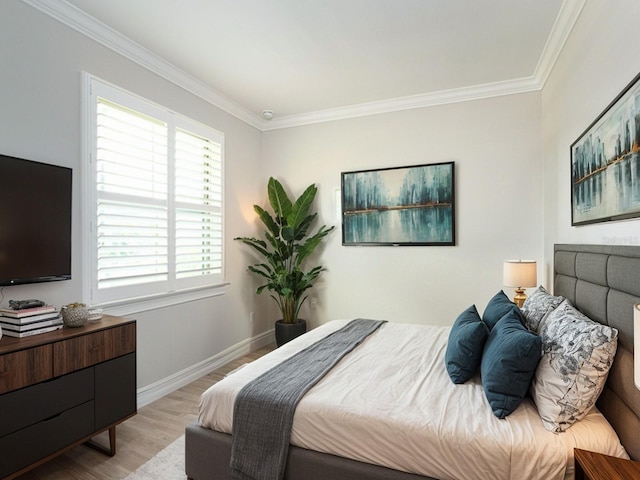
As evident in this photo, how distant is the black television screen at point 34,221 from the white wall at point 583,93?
3.16 meters

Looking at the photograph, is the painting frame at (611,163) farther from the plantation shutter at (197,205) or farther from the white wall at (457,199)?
the plantation shutter at (197,205)

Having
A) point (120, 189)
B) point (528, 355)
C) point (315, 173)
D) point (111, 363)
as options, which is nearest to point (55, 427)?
point (111, 363)

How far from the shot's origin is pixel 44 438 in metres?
1.84

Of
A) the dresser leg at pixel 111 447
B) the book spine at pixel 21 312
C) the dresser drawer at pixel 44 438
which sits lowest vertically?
the dresser leg at pixel 111 447

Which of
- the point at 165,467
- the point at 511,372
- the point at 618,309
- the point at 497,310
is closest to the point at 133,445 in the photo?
the point at 165,467

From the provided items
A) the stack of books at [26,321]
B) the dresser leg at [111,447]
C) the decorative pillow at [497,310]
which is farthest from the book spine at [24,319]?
the decorative pillow at [497,310]

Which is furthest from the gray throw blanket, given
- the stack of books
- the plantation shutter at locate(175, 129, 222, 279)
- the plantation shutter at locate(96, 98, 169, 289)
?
the plantation shutter at locate(175, 129, 222, 279)

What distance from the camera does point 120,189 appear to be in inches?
109

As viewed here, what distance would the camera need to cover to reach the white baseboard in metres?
2.98

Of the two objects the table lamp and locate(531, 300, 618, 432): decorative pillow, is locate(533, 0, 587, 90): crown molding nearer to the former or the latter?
the table lamp

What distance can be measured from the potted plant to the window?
65 centimetres

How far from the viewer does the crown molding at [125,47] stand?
7.66 feet

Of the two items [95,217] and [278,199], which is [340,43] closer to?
[278,199]

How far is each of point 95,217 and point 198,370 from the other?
1.80 m
